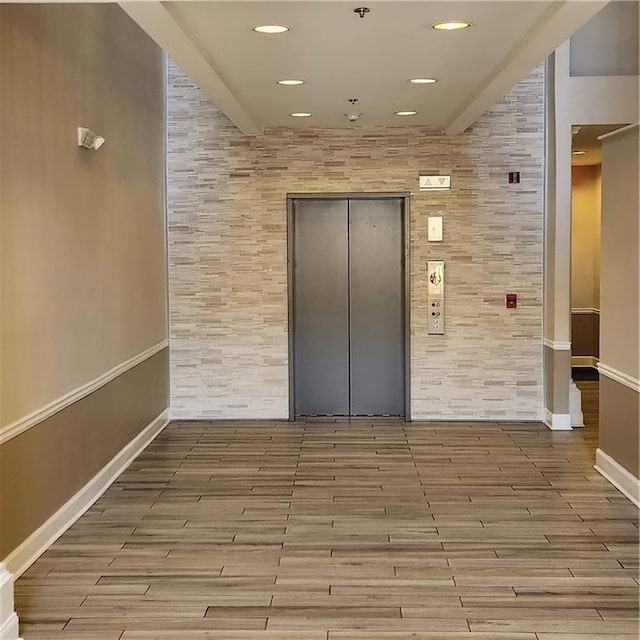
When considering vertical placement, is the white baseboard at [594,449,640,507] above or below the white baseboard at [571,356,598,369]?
below

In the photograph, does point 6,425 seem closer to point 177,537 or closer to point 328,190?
point 177,537

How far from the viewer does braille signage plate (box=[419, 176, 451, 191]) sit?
26.7 ft

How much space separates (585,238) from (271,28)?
809cm

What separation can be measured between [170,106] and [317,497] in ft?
14.3

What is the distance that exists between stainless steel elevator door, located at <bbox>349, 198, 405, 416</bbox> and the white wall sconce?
334cm

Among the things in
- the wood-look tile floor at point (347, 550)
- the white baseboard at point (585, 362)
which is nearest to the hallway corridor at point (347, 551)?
the wood-look tile floor at point (347, 550)

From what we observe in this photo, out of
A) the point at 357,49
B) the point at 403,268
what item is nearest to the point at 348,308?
the point at 403,268

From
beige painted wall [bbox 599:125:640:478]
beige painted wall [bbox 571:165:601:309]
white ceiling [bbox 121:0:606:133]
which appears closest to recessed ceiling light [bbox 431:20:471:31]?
white ceiling [bbox 121:0:606:133]

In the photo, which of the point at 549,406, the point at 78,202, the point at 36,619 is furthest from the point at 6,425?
the point at 549,406

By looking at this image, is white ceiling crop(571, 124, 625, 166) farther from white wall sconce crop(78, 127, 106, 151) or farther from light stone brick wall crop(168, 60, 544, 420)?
white wall sconce crop(78, 127, 106, 151)

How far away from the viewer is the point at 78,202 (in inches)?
209

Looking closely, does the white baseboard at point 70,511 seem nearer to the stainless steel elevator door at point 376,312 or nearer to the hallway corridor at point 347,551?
the hallway corridor at point 347,551

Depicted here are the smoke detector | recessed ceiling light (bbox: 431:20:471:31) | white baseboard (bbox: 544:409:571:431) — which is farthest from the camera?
white baseboard (bbox: 544:409:571:431)

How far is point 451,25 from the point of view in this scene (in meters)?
4.62
